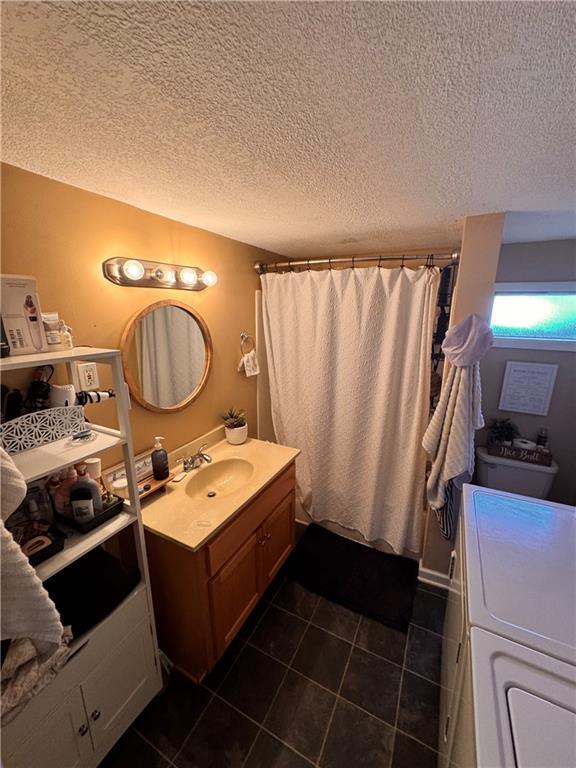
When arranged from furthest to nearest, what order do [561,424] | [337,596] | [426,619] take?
[561,424] < [337,596] < [426,619]

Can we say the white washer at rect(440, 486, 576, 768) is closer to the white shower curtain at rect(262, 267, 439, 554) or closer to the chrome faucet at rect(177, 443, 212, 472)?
the white shower curtain at rect(262, 267, 439, 554)

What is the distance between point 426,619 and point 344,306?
1.91 meters

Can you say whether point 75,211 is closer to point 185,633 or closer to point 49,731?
point 49,731

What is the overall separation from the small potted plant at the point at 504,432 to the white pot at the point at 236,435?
6.04 feet

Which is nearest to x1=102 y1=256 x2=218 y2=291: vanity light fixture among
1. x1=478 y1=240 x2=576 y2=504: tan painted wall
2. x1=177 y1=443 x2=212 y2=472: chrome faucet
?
x1=177 y1=443 x2=212 y2=472: chrome faucet

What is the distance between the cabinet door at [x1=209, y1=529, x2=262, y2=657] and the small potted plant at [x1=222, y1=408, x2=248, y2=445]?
0.61 metres

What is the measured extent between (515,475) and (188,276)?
250 centimetres

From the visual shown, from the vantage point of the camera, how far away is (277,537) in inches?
69.9

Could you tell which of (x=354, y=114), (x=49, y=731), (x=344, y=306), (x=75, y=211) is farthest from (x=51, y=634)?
(x=344, y=306)

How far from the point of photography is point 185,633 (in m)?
1.33

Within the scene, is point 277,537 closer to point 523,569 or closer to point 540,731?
point 523,569

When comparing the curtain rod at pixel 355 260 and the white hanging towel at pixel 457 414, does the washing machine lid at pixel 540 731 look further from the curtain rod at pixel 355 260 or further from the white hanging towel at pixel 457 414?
the curtain rod at pixel 355 260

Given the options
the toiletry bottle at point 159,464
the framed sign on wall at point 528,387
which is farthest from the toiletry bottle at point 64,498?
the framed sign on wall at point 528,387

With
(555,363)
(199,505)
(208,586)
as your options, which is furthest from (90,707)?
(555,363)
